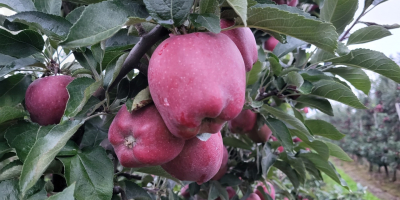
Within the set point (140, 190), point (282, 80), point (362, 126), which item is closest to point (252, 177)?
point (282, 80)

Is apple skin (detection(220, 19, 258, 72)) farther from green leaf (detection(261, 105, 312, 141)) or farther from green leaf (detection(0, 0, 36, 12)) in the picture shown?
green leaf (detection(0, 0, 36, 12))

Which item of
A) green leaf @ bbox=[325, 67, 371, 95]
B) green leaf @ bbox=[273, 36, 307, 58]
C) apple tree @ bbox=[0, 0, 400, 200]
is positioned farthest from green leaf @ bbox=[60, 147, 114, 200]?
green leaf @ bbox=[325, 67, 371, 95]

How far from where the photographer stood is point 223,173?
47.7 inches

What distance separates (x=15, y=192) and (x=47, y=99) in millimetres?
206

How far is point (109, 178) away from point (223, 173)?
0.67 m

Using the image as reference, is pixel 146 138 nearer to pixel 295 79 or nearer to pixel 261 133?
pixel 295 79

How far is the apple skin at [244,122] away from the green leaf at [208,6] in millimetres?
684

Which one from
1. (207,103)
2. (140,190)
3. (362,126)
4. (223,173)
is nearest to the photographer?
(207,103)

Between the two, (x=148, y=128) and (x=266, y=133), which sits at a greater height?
(x=148, y=128)

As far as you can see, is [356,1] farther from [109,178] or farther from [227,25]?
[109,178]

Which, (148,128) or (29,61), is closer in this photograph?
(148,128)

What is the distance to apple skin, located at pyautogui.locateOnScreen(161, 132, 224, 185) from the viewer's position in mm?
619

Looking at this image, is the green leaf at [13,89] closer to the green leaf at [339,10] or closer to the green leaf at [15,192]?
the green leaf at [15,192]

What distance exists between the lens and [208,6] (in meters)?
0.52
